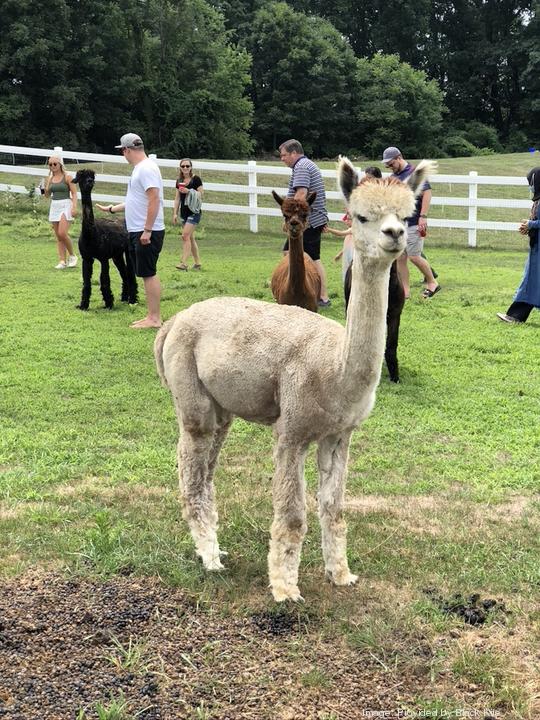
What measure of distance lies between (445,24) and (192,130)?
36.5 meters

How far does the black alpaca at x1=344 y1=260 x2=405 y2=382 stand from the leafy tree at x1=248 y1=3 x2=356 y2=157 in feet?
143

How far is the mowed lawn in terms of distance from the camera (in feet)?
10.9

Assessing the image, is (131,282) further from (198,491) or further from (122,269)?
(198,491)

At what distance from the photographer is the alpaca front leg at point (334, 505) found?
149 inches

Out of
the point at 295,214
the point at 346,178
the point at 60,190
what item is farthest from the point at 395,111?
the point at 346,178

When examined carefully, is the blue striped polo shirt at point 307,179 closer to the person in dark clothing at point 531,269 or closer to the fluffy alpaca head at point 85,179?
the person in dark clothing at point 531,269

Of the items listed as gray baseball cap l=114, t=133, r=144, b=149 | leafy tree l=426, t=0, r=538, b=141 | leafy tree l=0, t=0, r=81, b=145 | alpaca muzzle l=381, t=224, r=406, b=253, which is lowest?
alpaca muzzle l=381, t=224, r=406, b=253

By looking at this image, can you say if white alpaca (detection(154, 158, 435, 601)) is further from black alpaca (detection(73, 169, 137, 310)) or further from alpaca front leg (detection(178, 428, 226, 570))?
black alpaca (detection(73, 169, 137, 310))

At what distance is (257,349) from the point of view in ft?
12.2

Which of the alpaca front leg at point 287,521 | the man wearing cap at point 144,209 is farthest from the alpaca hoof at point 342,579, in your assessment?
the man wearing cap at point 144,209

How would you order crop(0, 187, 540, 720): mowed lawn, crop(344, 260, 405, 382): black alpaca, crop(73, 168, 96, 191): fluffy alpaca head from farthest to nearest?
crop(73, 168, 96, 191): fluffy alpaca head, crop(344, 260, 405, 382): black alpaca, crop(0, 187, 540, 720): mowed lawn

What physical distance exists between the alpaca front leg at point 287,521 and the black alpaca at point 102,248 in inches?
259

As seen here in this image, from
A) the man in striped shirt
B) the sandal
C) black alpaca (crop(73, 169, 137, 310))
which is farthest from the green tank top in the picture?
the sandal

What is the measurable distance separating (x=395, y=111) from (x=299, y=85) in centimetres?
672
